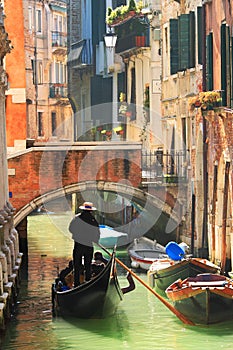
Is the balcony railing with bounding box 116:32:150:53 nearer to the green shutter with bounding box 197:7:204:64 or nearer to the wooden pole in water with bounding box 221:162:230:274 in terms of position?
the green shutter with bounding box 197:7:204:64

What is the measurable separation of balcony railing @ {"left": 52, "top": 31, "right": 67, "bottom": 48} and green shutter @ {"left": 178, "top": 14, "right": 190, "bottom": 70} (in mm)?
13773

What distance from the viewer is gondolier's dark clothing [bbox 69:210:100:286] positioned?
13070mm

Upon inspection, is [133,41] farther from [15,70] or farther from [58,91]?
[58,91]

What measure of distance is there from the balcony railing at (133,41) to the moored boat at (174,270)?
682cm

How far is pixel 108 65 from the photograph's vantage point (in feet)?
81.0

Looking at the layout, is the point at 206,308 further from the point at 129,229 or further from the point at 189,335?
the point at 129,229

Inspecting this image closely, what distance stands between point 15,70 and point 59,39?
38.2 feet

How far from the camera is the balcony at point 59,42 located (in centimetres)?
3144

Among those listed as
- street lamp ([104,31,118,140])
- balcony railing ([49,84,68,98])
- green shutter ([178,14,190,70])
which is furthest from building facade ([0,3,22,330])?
balcony railing ([49,84,68,98])

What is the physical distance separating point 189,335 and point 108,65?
41.9 feet

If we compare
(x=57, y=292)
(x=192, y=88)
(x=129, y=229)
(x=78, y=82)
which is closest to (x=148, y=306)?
(x=57, y=292)

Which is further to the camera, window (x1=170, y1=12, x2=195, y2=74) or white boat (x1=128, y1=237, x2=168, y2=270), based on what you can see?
window (x1=170, y1=12, x2=195, y2=74)

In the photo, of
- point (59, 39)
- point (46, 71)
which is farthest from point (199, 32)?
point (59, 39)

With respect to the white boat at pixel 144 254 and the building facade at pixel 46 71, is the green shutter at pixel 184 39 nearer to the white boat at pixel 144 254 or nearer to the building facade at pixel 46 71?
the white boat at pixel 144 254
